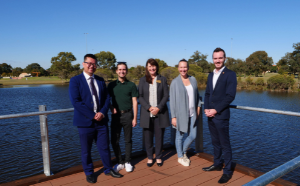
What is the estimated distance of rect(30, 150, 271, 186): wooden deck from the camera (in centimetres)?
299

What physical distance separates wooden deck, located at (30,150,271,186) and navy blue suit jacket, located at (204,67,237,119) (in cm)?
89

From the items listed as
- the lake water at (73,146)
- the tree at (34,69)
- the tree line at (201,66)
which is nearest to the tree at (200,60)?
the tree line at (201,66)

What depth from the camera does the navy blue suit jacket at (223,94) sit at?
9.90 ft

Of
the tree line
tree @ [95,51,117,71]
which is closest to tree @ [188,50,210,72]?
the tree line

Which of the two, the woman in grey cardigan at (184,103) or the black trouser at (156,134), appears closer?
the woman in grey cardigan at (184,103)

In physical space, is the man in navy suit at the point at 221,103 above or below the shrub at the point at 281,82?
above

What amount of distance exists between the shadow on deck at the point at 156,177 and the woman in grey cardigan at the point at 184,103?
29cm

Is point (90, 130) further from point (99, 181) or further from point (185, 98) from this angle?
point (185, 98)

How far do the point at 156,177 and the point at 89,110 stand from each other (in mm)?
1381

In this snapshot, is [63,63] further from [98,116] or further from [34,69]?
[98,116]

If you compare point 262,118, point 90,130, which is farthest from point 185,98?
point 262,118

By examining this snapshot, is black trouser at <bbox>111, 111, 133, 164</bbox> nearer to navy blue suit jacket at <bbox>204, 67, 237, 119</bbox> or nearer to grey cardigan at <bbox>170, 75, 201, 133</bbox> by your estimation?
grey cardigan at <bbox>170, 75, 201, 133</bbox>

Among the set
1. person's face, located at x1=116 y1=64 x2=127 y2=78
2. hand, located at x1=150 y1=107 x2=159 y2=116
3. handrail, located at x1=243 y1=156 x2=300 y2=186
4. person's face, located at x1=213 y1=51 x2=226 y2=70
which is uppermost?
person's face, located at x1=213 y1=51 x2=226 y2=70

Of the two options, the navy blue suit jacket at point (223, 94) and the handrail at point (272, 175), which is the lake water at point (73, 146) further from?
the handrail at point (272, 175)
